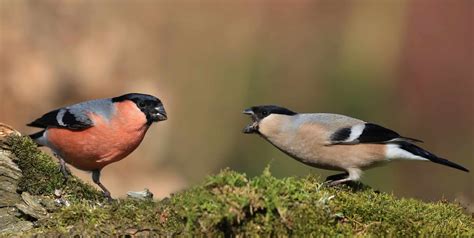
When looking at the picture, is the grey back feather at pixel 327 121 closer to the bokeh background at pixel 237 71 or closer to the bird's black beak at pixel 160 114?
the bird's black beak at pixel 160 114

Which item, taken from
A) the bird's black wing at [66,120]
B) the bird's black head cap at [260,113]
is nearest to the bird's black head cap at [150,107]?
the bird's black wing at [66,120]

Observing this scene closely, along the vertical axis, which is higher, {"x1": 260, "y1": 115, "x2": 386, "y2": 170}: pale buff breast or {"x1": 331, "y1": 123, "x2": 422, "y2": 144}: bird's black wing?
{"x1": 331, "y1": 123, "x2": 422, "y2": 144}: bird's black wing

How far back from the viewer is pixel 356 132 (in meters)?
5.32

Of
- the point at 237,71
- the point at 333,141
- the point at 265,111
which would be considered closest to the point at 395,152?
the point at 333,141

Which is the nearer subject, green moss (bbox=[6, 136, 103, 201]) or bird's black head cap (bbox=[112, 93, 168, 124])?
green moss (bbox=[6, 136, 103, 201])

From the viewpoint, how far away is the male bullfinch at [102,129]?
4.96m

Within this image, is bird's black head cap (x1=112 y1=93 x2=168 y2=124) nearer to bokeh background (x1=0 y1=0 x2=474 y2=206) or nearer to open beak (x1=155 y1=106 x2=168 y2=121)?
open beak (x1=155 y1=106 x2=168 y2=121)

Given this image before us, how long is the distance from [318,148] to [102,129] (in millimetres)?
1496

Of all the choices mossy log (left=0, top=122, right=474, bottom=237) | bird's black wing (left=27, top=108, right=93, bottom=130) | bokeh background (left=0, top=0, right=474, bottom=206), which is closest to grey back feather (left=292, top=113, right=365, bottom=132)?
mossy log (left=0, top=122, right=474, bottom=237)

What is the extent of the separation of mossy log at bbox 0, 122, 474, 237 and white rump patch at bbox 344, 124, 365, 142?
2.73 ft

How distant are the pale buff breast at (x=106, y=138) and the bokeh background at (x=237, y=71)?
9.35ft

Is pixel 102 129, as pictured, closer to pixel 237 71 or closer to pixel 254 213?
pixel 254 213

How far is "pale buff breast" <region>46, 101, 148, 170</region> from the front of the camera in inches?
195

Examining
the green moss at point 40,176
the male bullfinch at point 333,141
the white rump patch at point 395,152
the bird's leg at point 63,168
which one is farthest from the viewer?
the white rump patch at point 395,152
